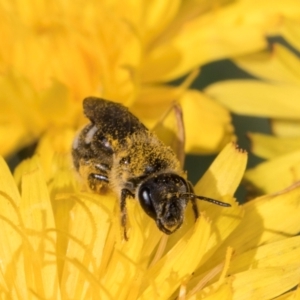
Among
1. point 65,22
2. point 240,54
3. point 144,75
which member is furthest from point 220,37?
point 65,22

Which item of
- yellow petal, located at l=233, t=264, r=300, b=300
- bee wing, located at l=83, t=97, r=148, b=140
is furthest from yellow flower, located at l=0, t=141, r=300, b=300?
bee wing, located at l=83, t=97, r=148, b=140

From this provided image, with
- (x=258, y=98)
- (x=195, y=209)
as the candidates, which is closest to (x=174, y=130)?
(x=195, y=209)

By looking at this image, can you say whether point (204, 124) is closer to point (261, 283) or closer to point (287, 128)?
point (287, 128)

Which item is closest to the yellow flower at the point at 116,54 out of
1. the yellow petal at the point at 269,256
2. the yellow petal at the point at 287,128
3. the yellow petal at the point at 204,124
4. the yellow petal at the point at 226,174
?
the yellow petal at the point at 204,124

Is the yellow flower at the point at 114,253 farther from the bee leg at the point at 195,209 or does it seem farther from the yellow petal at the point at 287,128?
the yellow petal at the point at 287,128

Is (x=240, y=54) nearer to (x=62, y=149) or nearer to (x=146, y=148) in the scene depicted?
(x=62, y=149)

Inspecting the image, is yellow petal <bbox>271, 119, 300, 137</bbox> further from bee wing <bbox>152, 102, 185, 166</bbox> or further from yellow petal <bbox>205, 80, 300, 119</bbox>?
bee wing <bbox>152, 102, 185, 166</bbox>
